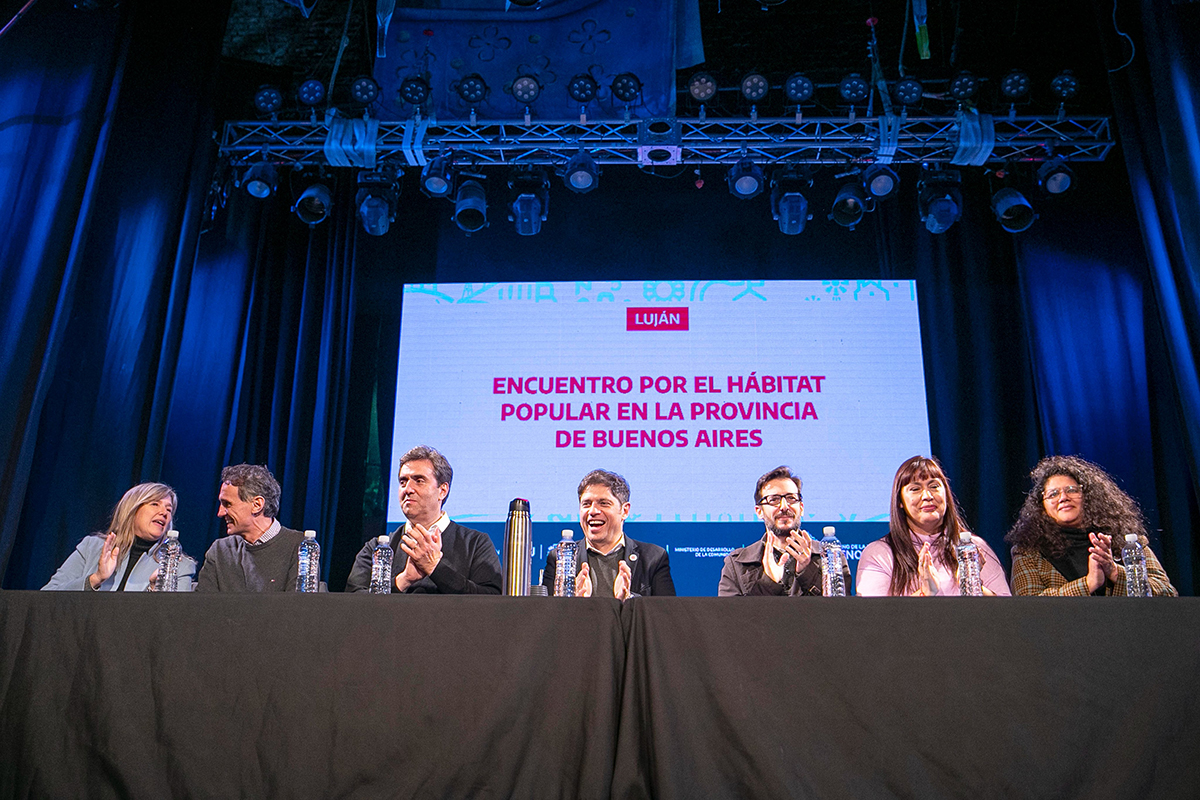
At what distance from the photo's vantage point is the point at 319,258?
5051 millimetres

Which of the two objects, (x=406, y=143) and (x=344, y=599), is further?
(x=406, y=143)

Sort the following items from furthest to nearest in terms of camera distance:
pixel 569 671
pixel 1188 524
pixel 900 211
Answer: pixel 900 211, pixel 1188 524, pixel 569 671

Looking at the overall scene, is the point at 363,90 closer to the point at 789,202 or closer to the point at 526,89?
the point at 526,89

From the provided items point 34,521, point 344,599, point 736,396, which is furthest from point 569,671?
point 736,396

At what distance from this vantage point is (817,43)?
4.88 m

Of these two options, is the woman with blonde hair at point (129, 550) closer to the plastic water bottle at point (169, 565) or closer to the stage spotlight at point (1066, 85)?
the plastic water bottle at point (169, 565)

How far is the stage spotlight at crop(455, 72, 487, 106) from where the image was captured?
428 centimetres

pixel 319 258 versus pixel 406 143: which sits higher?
pixel 406 143

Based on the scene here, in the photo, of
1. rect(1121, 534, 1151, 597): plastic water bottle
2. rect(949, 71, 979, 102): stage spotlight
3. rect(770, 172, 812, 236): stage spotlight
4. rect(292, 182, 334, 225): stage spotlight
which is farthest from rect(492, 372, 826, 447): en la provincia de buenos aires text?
rect(1121, 534, 1151, 597): plastic water bottle

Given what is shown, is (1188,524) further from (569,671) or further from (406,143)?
(406,143)

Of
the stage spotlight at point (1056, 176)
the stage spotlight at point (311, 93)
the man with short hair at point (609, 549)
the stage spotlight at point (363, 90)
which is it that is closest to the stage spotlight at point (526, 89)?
the stage spotlight at point (363, 90)

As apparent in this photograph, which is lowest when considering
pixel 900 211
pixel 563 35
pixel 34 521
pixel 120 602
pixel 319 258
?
pixel 120 602

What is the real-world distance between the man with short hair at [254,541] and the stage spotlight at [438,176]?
2115 millimetres

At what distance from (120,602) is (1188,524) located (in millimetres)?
4636
